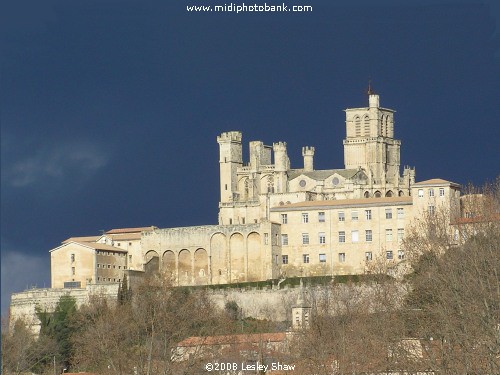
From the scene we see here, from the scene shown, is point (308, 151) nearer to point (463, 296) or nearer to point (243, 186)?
point (243, 186)

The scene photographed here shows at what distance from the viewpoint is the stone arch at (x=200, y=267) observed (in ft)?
301

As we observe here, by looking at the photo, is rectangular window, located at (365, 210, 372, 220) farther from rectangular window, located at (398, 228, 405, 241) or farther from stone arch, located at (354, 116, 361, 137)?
stone arch, located at (354, 116, 361, 137)

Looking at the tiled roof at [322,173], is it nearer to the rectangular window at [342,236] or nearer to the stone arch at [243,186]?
the stone arch at [243,186]

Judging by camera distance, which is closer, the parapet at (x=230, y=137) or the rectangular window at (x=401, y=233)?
the rectangular window at (x=401, y=233)

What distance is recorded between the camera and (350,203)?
89000mm

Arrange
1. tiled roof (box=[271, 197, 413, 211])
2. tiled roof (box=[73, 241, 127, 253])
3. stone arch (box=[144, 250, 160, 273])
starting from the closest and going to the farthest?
tiled roof (box=[271, 197, 413, 211]) < tiled roof (box=[73, 241, 127, 253]) < stone arch (box=[144, 250, 160, 273])

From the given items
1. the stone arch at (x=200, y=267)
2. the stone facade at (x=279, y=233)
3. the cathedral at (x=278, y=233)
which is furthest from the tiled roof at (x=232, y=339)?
the stone arch at (x=200, y=267)

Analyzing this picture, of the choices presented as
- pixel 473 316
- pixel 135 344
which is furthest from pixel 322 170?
pixel 473 316

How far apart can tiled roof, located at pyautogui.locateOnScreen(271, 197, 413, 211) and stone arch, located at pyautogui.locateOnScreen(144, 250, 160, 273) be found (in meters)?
7.36

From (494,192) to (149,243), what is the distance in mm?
30970

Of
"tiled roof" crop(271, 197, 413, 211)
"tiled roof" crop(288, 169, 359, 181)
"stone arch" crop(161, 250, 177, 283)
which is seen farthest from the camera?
"tiled roof" crop(288, 169, 359, 181)

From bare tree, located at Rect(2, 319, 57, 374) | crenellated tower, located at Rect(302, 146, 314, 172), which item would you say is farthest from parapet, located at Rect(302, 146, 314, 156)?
bare tree, located at Rect(2, 319, 57, 374)

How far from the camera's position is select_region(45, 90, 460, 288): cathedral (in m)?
87.6

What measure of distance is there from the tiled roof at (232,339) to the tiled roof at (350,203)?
1817 centimetres
